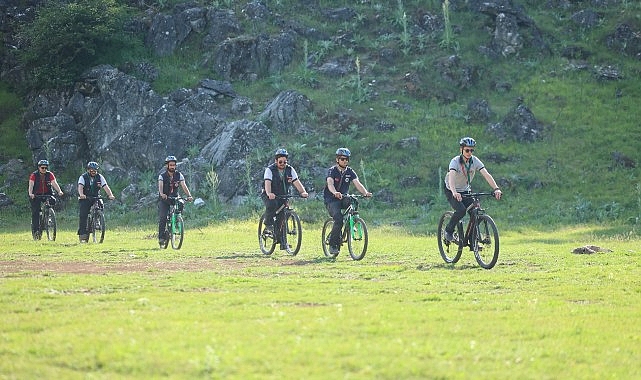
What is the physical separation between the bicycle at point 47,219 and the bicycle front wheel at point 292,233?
1076 cm

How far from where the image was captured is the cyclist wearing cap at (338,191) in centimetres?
2355

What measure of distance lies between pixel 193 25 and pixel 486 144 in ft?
68.4

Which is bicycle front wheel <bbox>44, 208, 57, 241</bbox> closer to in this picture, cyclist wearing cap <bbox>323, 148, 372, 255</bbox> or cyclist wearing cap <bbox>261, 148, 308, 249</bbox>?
cyclist wearing cap <bbox>261, 148, 308, 249</bbox>

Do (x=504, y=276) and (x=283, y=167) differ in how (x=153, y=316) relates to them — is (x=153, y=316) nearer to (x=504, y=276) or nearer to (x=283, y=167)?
(x=504, y=276)

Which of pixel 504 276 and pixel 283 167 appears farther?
pixel 283 167

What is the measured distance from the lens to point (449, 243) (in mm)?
21844

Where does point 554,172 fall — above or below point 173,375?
above

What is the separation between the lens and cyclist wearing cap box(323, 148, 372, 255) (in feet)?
77.3

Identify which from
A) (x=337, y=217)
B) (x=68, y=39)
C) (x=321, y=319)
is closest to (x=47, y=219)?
(x=337, y=217)

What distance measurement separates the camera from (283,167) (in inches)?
992

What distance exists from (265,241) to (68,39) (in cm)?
3396

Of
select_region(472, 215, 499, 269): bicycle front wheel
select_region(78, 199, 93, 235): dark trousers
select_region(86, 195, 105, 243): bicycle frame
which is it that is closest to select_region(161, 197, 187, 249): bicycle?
select_region(86, 195, 105, 243): bicycle frame

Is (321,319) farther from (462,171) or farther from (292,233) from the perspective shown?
(292,233)

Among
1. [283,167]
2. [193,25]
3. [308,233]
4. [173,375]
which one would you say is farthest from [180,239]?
[193,25]
